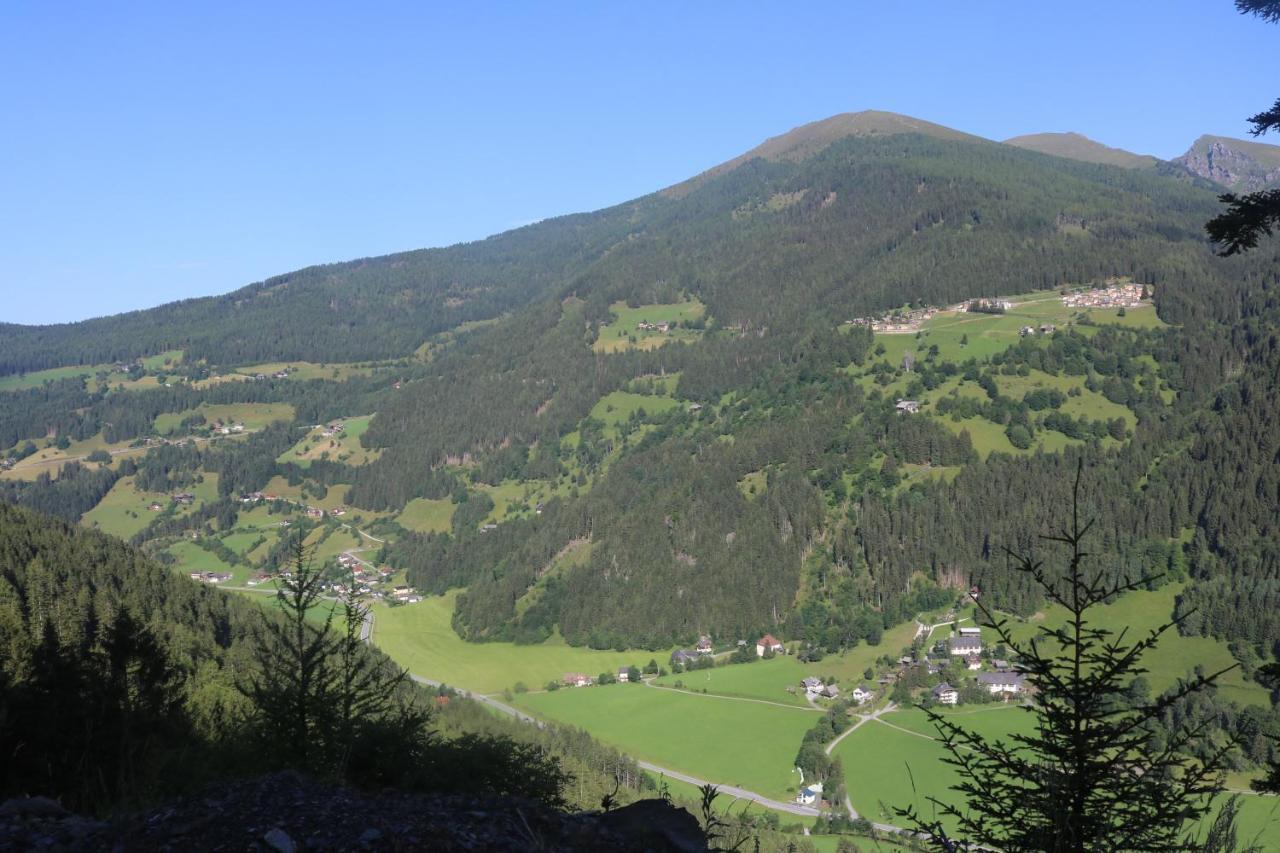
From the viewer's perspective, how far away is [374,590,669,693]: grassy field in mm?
86375

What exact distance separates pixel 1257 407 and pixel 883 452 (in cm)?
4413

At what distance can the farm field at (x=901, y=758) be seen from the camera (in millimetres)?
48406

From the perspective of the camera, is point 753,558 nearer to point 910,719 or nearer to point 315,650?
point 910,719

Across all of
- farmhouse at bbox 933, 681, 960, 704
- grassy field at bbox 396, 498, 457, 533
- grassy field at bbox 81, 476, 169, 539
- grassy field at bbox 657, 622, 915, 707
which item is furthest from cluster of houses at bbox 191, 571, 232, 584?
farmhouse at bbox 933, 681, 960, 704

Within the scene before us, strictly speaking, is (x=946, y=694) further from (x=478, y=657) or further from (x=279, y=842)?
(x=279, y=842)

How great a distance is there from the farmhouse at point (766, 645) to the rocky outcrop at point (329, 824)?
266ft

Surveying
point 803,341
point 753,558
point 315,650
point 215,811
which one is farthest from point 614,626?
point 215,811

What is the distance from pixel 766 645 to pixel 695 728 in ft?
77.7

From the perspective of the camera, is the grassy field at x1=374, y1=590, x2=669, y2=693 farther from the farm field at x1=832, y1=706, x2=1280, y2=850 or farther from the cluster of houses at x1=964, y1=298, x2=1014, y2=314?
the cluster of houses at x1=964, y1=298, x2=1014, y2=314

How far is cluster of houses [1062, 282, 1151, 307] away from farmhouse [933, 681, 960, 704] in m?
97.7

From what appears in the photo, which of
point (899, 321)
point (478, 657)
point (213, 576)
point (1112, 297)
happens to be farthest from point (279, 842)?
point (1112, 297)

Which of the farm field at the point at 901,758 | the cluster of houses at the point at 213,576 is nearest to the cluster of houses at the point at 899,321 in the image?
the farm field at the point at 901,758

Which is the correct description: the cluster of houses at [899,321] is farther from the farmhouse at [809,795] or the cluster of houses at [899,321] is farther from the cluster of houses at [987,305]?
the farmhouse at [809,795]

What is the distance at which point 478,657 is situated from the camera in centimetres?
9525
